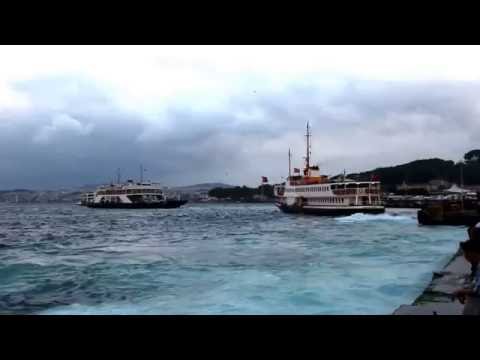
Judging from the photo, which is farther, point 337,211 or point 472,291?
point 337,211

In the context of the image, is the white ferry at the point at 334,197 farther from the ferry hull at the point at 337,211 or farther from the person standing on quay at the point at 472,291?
the person standing on quay at the point at 472,291

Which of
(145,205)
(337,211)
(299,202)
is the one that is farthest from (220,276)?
(145,205)

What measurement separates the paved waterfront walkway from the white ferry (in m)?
29.6

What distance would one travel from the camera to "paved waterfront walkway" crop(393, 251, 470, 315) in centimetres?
513

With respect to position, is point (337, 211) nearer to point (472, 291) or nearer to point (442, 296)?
point (442, 296)

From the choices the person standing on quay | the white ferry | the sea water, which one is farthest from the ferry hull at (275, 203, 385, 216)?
the person standing on quay

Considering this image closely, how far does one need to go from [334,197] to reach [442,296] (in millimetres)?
Answer: 34043

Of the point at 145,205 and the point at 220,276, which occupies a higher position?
the point at 145,205

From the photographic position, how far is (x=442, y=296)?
6297 mm

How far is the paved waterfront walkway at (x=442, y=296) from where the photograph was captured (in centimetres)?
513

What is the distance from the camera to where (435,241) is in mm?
19703

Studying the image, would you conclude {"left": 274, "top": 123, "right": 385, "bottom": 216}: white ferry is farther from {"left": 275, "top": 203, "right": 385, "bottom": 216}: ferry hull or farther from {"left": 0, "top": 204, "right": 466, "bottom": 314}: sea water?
{"left": 0, "top": 204, "right": 466, "bottom": 314}: sea water
